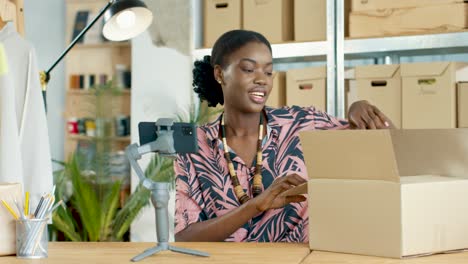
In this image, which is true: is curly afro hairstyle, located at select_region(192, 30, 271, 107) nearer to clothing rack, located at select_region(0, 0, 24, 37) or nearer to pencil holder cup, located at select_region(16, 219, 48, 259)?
clothing rack, located at select_region(0, 0, 24, 37)

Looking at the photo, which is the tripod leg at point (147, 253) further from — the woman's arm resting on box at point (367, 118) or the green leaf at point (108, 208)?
the green leaf at point (108, 208)

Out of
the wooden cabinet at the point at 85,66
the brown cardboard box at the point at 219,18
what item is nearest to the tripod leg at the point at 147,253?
the brown cardboard box at the point at 219,18

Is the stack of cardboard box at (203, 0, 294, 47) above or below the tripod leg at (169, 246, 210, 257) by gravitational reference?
above

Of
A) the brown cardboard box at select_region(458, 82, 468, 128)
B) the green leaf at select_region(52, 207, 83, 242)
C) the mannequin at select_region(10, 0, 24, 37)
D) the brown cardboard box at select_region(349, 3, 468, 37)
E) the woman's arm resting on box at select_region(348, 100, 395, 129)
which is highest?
the brown cardboard box at select_region(349, 3, 468, 37)

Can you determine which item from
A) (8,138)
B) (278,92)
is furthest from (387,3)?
(8,138)

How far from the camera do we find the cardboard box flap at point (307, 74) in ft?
13.6

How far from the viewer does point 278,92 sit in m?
4.27

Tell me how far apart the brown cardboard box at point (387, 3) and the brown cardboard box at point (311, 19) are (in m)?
0.16

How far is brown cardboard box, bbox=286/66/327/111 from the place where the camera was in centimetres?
414

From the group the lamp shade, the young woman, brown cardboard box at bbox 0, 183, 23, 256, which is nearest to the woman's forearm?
the young woman

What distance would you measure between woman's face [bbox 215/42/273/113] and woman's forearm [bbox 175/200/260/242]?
41 centimetres

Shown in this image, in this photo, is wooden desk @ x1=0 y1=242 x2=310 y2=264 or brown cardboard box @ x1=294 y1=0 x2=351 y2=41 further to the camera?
brown cardboard box @ x1=294 y1=0 x2=351 y2=41

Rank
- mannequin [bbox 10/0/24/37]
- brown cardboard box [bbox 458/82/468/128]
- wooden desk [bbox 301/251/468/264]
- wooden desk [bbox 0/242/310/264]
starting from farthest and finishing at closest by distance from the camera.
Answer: brown cardboard box [bbox 458/82/468/128], mannequin [bbox 10/0/24/37], wooden desk [bbox 0/242/310/264], wooden desk [bbox 301/251/468/264]

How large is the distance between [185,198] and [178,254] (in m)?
0.63
